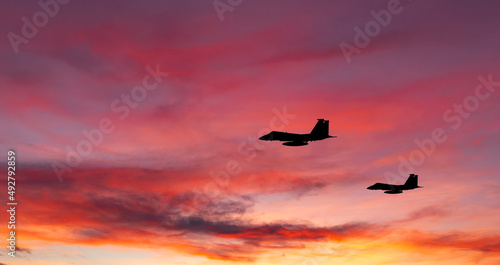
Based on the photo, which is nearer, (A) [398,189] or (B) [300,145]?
(B) [300,145]

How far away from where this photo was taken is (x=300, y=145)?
142m

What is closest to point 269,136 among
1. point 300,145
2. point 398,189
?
point 300,145

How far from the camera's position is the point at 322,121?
14225cm

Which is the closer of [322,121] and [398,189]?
[322,121]

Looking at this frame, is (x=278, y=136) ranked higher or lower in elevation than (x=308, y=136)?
lower

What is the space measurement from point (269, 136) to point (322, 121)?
1539 centimetres

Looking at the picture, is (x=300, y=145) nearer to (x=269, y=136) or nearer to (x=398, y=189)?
(x=269, y=136)

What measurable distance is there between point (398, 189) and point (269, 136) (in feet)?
270

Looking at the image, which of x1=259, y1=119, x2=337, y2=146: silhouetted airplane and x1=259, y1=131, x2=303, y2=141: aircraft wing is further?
x1=259, y1=119, x2=337, y2=146: silhouetted airplane

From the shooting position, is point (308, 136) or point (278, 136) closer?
point (278, 136)

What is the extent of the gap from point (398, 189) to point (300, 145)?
7442 cm

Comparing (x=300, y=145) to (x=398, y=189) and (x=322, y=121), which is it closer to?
(x=322, y=121)

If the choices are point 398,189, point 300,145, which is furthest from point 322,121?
point 398,189

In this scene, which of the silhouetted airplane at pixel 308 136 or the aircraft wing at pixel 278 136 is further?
the silhouetted airplane at pixel 308 136
